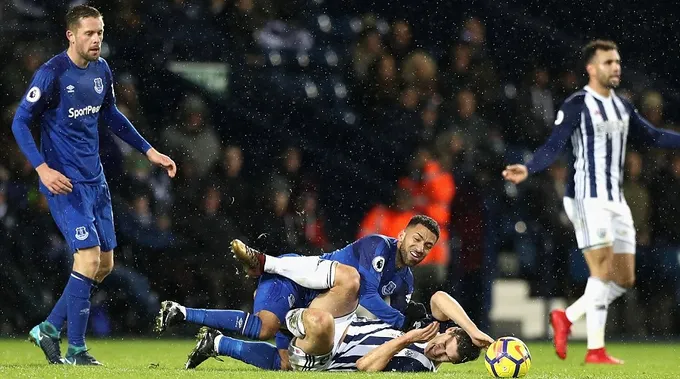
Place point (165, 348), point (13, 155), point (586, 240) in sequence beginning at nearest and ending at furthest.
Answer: point (586, 240), point (165, 348), point (13, 155)

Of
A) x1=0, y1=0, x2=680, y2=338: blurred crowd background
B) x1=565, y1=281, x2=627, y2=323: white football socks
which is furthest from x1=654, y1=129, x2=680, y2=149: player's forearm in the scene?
x1=0, y1=0, x2=680, y2=338: blurred crowd background

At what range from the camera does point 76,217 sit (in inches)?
325

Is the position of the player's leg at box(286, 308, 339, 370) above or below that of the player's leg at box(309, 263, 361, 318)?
below

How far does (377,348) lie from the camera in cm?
782

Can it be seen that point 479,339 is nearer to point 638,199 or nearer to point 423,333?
point 423,333

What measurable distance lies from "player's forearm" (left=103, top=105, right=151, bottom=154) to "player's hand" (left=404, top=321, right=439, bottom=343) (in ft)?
7.57

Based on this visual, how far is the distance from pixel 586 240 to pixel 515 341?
268 cm

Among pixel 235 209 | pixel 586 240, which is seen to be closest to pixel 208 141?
pixel 235 209

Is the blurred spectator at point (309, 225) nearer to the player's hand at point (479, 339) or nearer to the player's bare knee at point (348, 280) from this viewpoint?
the player's bare knee at point (348, 280)

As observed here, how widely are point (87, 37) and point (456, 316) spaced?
9.05 feet

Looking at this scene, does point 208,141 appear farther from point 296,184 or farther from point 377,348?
point 377,348

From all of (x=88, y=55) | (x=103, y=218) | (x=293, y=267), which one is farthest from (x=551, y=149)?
(x=88, y=55)

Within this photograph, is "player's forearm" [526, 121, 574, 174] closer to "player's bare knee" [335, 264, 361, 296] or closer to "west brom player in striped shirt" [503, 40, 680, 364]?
"west brom player in striped shirt" [503, 40, 680, 364]

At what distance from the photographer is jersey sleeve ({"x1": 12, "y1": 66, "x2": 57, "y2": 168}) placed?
8.14m
